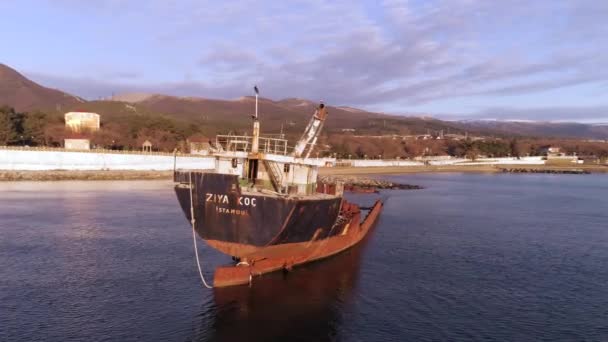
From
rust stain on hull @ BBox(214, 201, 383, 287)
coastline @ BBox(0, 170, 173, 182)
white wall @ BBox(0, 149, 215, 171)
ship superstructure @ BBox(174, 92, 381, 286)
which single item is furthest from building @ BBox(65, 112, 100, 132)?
rust stain on hull @ BBox(214, 201, 383, 287)

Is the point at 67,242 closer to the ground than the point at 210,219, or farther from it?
closer to the ground

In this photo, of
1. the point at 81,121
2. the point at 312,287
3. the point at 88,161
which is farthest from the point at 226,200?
the point at 81,121

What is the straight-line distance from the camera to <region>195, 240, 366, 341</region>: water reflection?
18281mm

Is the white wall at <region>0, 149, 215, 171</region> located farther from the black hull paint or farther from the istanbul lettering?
the istanbul lettering

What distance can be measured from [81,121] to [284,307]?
109 metres

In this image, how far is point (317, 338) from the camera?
18.1 m

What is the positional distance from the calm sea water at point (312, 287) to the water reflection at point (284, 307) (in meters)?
0.08

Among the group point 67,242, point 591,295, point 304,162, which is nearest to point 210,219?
point 304,162

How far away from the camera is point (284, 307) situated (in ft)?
68.1

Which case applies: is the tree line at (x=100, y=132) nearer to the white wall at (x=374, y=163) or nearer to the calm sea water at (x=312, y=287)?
the white wall at (x=374, y=163)

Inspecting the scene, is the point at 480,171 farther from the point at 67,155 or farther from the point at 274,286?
the point at 274,286

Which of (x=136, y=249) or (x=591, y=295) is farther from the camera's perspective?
(x=136, y=249)

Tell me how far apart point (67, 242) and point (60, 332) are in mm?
14836

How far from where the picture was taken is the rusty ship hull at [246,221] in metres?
22.1
